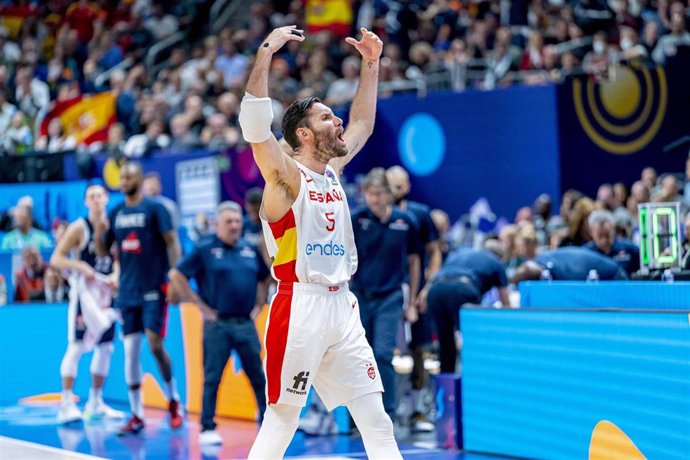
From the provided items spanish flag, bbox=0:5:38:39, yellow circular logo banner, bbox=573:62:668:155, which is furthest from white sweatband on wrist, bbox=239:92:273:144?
spanish flag, bbox=0:5:38:39

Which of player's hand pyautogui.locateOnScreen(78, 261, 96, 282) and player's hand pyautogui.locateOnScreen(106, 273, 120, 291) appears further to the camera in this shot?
player's hand pyautogui.locateOnScreen(106, 273, 120, 291)

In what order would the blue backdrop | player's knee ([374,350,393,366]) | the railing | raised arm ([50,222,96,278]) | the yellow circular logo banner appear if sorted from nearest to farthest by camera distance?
player's knee ([374,350,393,366]) → raised arm ([50,222,96,278]) → the yellow circular logo banner → the blue backdrop → the railing

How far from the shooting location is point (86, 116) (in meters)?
20.4

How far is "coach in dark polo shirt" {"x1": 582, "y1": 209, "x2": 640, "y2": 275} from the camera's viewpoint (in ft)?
32.7

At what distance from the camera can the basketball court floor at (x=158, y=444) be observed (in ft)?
29.7

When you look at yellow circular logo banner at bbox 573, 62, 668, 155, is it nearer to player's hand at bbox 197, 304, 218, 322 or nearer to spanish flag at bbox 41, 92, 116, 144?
player's hand at bbox 197, 304, 218, 322

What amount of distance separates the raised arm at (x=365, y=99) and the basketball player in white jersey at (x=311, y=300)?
1.34ft

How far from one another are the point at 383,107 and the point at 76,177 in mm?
4773

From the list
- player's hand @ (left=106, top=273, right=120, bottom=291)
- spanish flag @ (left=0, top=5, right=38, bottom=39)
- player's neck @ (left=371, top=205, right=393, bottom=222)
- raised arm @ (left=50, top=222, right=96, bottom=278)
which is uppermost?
spanish flag @ (left=0, top=5, right=38, bottom=39)

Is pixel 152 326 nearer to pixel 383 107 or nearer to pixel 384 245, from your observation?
pixel 384 245

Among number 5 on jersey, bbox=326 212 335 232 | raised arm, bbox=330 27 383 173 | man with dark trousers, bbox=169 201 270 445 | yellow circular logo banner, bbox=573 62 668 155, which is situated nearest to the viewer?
number 5 on jersey, bbox=326 212 335 232

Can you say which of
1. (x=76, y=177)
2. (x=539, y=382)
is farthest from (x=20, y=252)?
(x=539, y=382)

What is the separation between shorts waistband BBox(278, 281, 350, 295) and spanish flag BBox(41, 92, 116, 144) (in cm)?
1458

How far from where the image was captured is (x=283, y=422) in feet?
19.1
